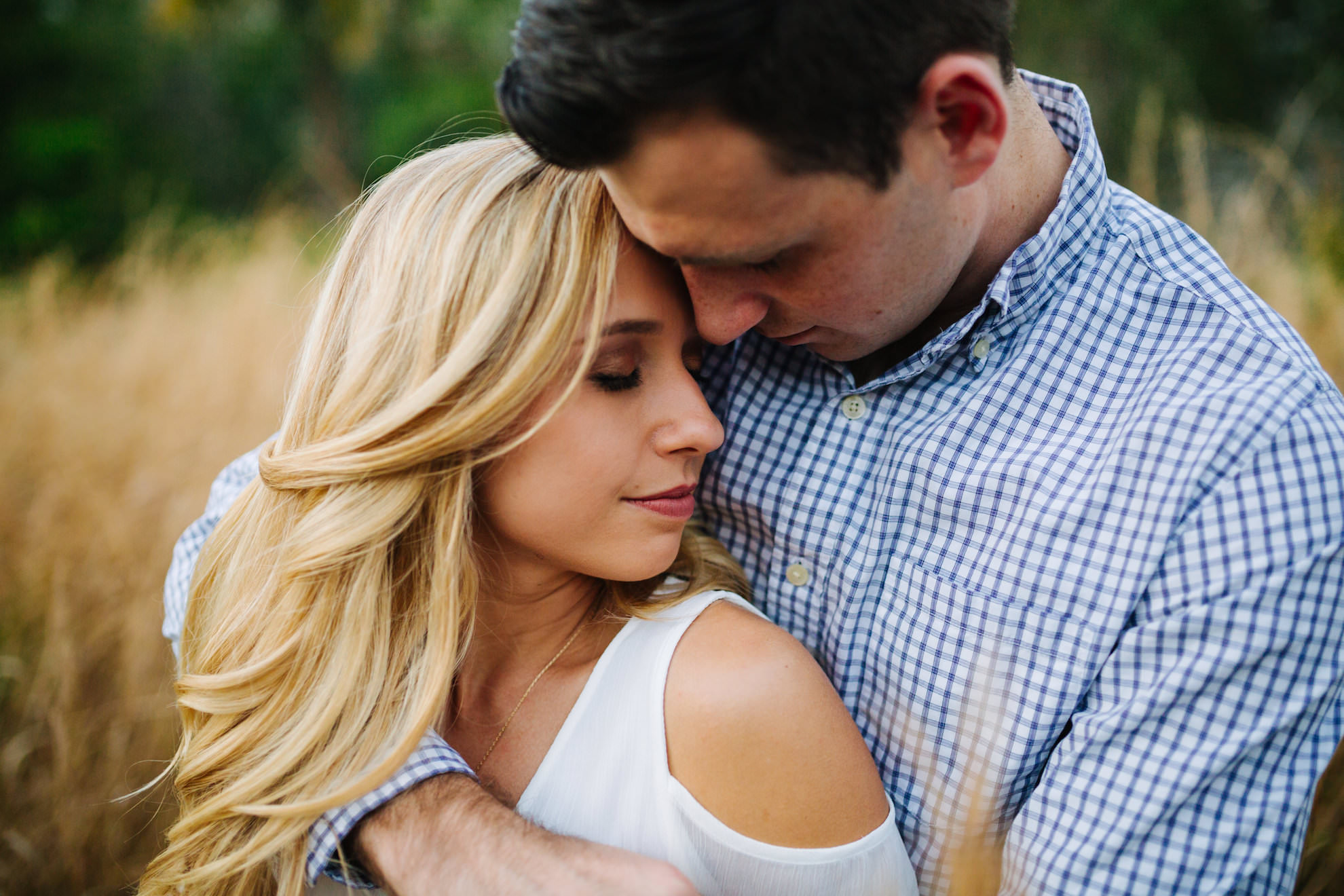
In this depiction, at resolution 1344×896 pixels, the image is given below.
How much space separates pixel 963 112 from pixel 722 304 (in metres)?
0.52

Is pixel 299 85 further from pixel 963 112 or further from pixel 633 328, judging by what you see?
pixel 963 112

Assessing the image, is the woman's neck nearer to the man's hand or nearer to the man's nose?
the man's hand

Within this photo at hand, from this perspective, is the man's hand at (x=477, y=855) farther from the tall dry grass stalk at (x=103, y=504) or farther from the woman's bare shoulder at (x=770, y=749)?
the tall dry grass stalk at (x=103, y=504)

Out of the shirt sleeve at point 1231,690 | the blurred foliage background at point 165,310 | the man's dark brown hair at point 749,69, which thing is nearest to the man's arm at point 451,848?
the shirt sleeve at point 1231,690

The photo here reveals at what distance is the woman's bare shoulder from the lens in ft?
4.80

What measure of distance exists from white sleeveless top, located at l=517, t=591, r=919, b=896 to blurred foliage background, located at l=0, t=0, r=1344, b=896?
49.3 inches

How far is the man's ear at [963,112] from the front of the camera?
1.40m

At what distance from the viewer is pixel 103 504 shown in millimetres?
3479

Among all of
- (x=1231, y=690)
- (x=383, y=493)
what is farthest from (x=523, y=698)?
(x=1231, y=690)

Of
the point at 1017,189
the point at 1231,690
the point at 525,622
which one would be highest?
the point at 1017,189

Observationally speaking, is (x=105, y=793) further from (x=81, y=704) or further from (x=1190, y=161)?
(x=1190, y=161)

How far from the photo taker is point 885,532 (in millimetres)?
1751

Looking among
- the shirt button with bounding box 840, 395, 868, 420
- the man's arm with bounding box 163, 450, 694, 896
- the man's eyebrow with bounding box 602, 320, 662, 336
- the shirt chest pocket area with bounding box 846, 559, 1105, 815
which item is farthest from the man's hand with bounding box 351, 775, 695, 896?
the shirt button with bounding box 840, 395, 868, 420

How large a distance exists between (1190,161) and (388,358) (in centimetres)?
297
